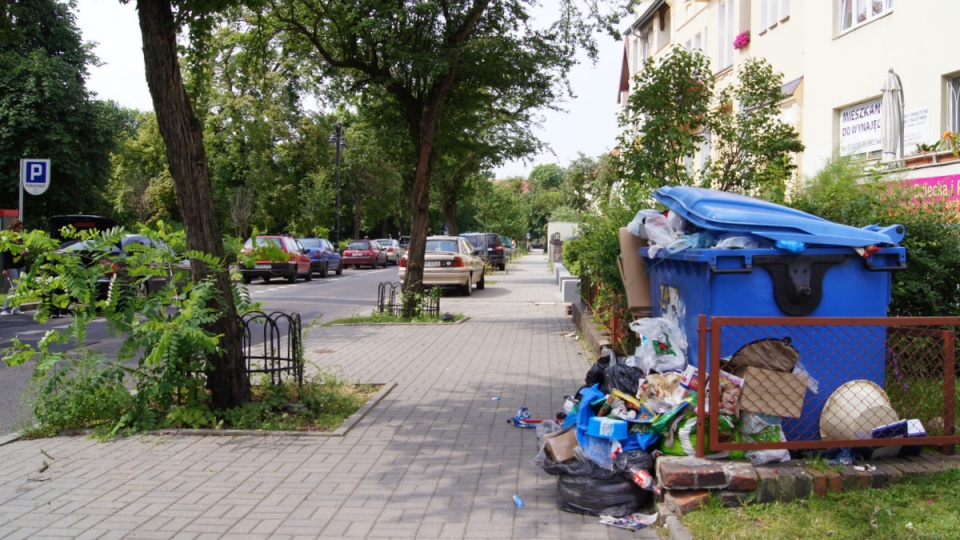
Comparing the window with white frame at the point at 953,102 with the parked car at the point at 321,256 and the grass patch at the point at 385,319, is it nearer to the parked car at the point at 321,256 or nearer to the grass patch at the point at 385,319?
the grass patch at the point at 385,319

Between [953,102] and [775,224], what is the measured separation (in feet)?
Answer: 36.9

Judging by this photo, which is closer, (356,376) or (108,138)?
(356,376)

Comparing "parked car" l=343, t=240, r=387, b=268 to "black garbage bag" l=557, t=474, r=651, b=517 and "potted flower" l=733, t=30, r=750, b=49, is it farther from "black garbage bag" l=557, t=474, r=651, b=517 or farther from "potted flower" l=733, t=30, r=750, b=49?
"black garbage bag" l=557, t=474, r=651, b=517

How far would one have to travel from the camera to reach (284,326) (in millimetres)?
14195

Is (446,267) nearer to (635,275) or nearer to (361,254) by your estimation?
(635,275)

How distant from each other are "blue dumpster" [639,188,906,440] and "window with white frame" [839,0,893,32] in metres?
12.8

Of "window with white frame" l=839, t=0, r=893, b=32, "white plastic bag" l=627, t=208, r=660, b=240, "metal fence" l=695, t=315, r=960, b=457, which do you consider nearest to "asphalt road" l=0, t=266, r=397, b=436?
"white plastic bag" l=627, t=208, r=660, b=240

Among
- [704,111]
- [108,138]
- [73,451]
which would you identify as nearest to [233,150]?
[108,138]

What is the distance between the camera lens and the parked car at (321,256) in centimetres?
3127

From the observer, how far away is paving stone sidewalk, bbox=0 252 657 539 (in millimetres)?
4305

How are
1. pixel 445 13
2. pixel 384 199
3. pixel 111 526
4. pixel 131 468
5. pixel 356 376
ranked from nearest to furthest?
1. pixel 111 526
2. pixel 131 468
3. pixel 356 376
4. pixel 445 13
5. pixel 384 199

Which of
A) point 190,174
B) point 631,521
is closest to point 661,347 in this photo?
point 631,521

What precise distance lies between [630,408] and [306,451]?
8.07ft

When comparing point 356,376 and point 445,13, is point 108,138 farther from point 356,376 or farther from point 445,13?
point 356,376
